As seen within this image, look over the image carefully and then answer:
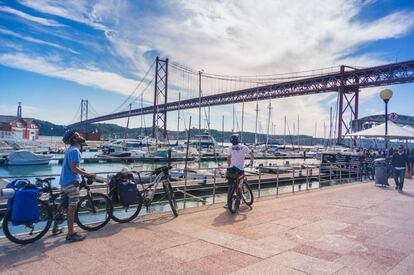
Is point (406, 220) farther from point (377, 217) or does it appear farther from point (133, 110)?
point (133, 110)

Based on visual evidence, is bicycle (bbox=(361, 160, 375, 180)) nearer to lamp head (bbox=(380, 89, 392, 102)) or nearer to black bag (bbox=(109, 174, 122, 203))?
lamp head (bbox=(380, 89, 392, 102))

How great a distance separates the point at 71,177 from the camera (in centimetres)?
461

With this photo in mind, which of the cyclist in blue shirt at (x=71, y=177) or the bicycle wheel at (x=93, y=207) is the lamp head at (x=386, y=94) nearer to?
the bicycle wheel at (x=93, y=207)

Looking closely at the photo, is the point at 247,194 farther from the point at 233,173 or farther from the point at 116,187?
the point at 116,187

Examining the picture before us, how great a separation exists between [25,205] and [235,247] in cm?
268

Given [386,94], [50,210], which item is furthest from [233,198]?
[386,94]

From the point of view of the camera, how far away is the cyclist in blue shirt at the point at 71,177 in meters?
4.53

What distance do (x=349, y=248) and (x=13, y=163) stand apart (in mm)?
31403

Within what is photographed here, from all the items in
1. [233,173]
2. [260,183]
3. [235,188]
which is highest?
[233,173]

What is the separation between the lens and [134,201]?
18.1 ft

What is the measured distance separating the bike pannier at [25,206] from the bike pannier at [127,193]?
1.39 meters

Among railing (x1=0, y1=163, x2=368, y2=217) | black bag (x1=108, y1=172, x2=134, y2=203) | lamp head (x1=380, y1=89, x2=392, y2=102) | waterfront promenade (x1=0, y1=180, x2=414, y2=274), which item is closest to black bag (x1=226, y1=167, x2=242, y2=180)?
waterfront promenade (x1=0, y1=180, x2=414, y2=274)

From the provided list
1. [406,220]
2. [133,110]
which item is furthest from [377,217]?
[133,110]

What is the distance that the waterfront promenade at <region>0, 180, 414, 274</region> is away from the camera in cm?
368
